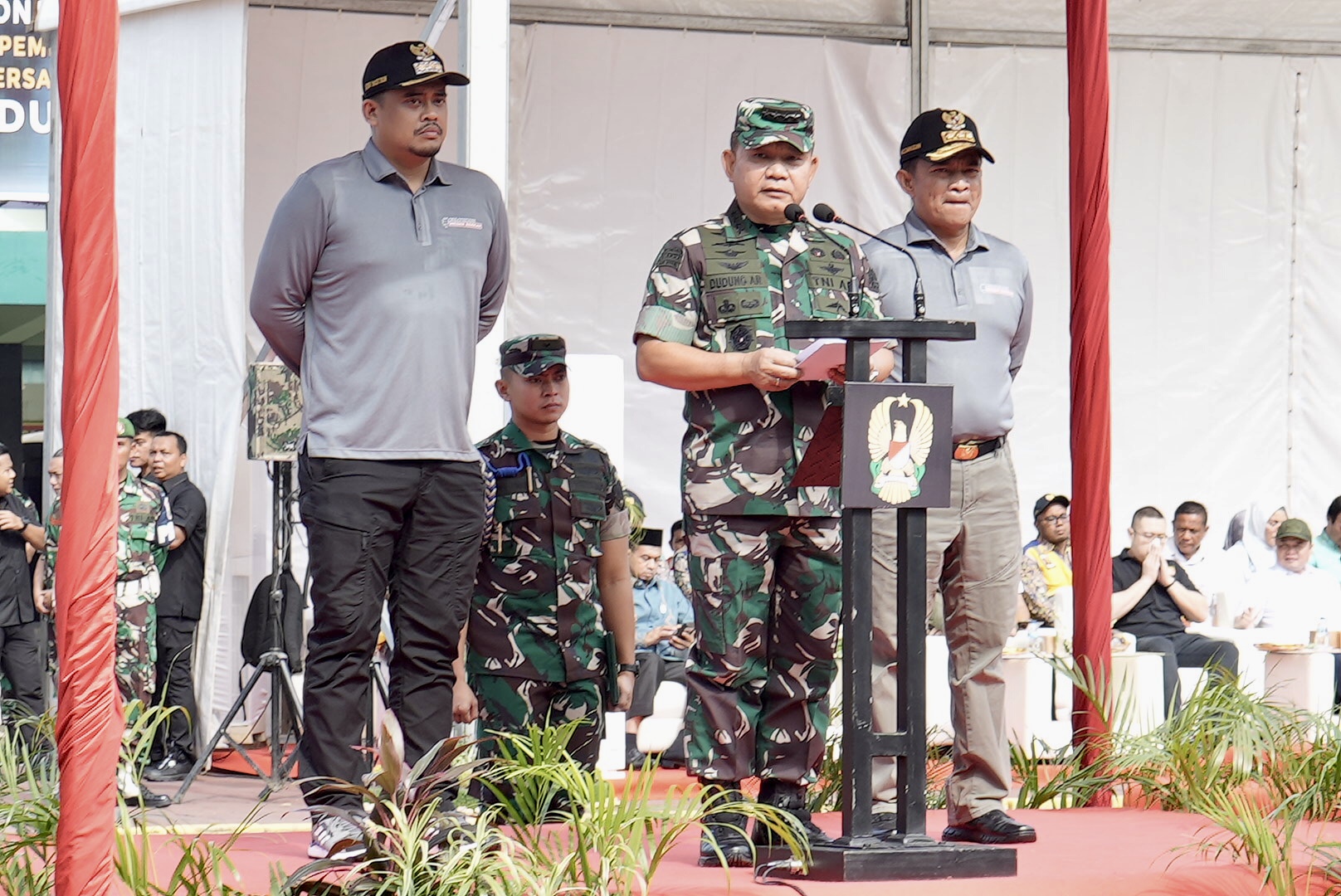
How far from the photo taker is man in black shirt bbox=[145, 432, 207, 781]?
24.1 feet

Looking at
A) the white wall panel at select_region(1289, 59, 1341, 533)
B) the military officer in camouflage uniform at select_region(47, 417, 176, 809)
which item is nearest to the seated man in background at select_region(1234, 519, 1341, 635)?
the white wall panel at select_region(1289, 59, 1341, 533)

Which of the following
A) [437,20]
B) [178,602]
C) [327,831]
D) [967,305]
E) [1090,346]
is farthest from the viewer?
[178,602]

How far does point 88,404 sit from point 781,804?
1636 mm

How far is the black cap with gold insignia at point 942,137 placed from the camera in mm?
4062

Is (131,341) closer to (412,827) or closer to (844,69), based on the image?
(412,827)

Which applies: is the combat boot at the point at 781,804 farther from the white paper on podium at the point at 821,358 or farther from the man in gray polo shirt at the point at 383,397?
the white paper on podium at the point at 821,358

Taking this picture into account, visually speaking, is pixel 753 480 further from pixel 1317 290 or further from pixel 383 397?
A: pixel 1317 290

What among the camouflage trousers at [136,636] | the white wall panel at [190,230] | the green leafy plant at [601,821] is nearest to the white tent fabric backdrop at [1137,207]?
the white wall panel at [190,230]

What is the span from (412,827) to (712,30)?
862 cm

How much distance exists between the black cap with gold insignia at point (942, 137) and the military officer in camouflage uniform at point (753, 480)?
0.43 m

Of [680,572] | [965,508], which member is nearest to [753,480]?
[965,508]

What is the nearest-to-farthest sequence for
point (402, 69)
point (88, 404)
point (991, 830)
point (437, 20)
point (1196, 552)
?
point (88, 404), point (402, 69), point (991, 830), point (437, 20), point (1196, 552)

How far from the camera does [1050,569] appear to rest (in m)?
8.53

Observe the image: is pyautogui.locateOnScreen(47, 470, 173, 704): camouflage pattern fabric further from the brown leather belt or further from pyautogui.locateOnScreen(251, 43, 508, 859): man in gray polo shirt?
the brown leather belt
